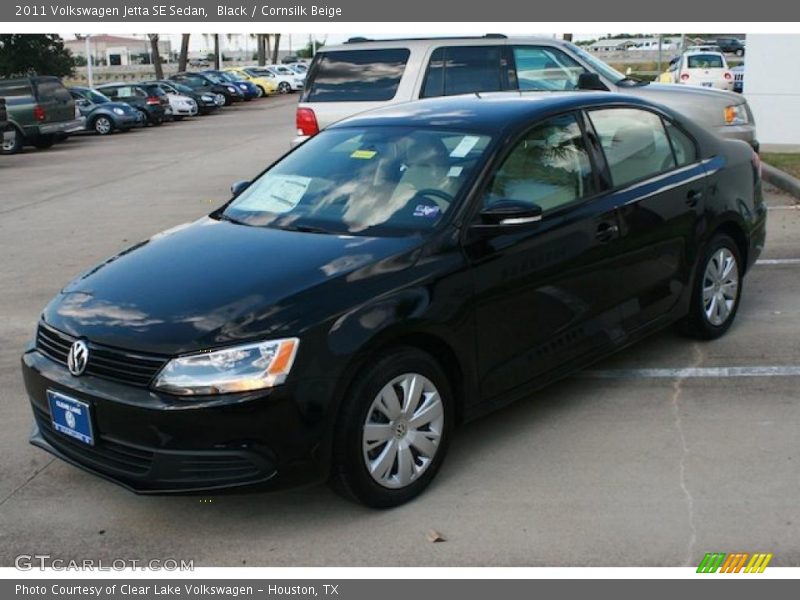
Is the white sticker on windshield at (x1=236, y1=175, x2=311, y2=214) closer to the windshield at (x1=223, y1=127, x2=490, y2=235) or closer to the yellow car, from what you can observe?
the windshield at (x1=223, y1=127, x2=490, y2=235)

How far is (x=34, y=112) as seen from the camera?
2375cm

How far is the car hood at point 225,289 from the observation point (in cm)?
374

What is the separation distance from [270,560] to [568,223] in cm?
226

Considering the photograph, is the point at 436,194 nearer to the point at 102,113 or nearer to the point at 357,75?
the point at 357,75

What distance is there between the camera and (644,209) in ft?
17.3

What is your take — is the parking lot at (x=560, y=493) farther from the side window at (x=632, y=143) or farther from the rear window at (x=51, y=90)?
the rear window at (x=51, y=90)

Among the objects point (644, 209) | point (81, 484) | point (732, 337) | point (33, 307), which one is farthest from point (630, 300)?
point (33, 307)

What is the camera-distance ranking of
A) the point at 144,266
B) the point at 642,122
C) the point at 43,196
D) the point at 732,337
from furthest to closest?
1. the point at 43,196
2. the point at 732,337
3. the point at 642,122
4. the point at 144,266

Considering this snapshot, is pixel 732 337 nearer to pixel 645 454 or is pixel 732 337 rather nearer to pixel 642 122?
pixel 642 122

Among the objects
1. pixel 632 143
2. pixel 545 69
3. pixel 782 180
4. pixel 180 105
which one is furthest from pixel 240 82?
pixel 632 143

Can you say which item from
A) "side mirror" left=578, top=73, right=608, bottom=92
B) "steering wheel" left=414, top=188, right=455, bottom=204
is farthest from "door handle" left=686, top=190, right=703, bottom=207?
"side mirror" left=578, top=73, right=608, bottom=92

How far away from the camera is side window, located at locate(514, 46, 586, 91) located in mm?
10110

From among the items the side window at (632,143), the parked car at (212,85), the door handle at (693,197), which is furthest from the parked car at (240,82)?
the door handle at (693,197)

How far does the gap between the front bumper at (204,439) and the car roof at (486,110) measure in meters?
1.95
